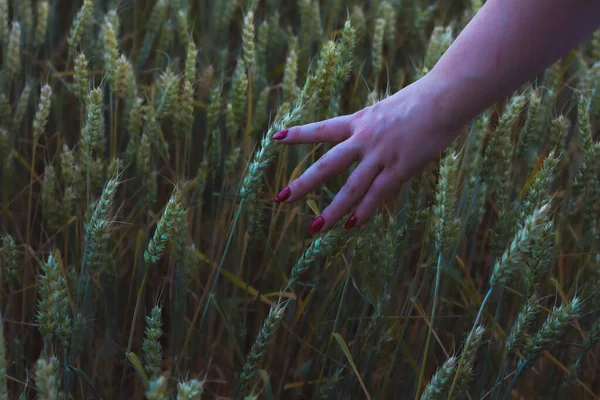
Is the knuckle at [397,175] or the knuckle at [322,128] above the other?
the knuckle at [322,128]

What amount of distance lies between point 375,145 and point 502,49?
0.18 m

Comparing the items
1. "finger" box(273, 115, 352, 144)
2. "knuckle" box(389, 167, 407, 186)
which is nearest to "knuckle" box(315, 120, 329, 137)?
"finger" box(273, 115, 352, 144)

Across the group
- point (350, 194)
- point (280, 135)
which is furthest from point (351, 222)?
point (280, 135)

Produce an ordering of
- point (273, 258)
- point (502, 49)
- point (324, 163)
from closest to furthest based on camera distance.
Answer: point (502, 49) → point (324, 163) → point (273, 258)

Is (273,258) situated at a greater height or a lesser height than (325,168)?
lesser

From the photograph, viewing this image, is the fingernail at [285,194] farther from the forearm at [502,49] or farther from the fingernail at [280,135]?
the forearm at [502,49]

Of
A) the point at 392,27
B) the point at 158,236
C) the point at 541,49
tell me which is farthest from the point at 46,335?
the point at 392,27

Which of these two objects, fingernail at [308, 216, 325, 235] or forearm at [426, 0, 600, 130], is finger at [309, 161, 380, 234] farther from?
forearm at [426, 0, 600, 130]

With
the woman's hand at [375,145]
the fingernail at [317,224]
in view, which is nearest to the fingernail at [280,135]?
the woman's hand at [375,145]

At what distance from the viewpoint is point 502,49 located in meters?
0.75

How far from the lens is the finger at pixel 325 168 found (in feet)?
2.78

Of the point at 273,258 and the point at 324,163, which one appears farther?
the point at 273,258

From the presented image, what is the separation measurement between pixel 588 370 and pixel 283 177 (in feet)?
2.01

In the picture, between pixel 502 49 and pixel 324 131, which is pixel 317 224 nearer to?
pixel 324 131
